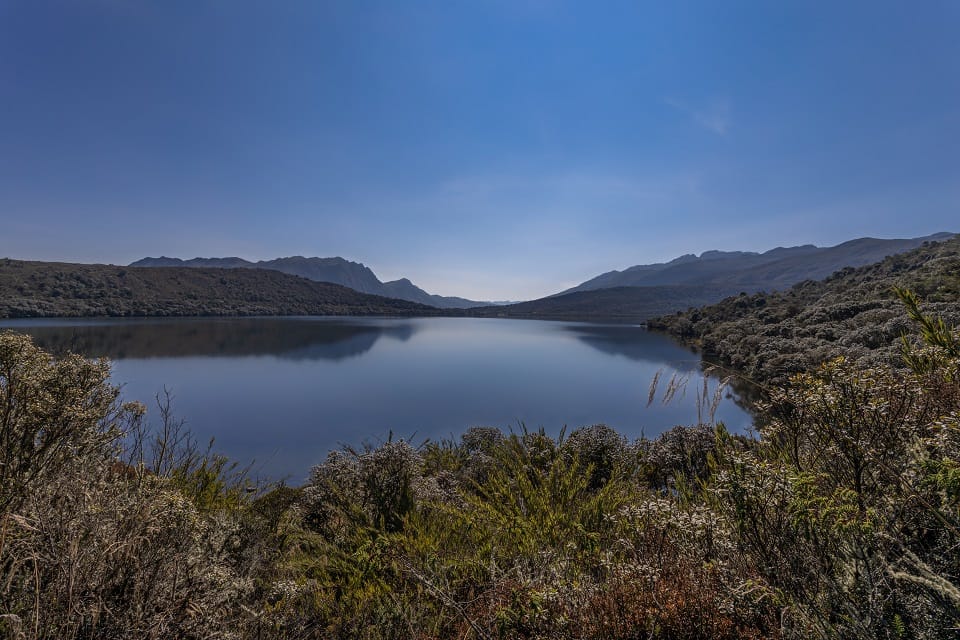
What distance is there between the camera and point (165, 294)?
98000 mm

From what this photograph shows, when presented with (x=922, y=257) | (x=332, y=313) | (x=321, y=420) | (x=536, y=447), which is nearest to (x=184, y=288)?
(x=332, y=313)

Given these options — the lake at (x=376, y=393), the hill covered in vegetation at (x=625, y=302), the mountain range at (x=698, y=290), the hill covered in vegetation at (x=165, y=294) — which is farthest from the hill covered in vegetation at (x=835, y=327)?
the hill covered in vegetation at (x=165, y=294)

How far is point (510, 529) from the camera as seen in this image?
3.33 metres

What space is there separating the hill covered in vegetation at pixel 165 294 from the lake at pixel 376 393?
206ft

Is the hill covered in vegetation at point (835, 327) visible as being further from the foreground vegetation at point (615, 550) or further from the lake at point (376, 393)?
the lake at point (376, 393)

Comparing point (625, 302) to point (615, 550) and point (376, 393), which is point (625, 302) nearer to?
point (376, 393)

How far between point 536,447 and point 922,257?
53733mm

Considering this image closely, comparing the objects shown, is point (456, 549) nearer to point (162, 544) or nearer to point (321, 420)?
point (162, 544)

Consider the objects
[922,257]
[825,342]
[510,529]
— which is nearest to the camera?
[510,529]

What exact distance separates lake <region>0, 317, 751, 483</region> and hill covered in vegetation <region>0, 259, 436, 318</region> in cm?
6273

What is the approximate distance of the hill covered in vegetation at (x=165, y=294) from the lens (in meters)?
74.6

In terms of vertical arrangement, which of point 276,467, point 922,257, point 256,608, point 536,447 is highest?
point 922,257

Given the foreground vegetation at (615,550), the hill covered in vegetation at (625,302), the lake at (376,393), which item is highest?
the hill covered in vegetation at (625,302)

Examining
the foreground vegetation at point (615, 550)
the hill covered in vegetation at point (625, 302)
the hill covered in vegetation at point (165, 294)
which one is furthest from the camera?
the hill covered in vegetation at point (625, 302)
